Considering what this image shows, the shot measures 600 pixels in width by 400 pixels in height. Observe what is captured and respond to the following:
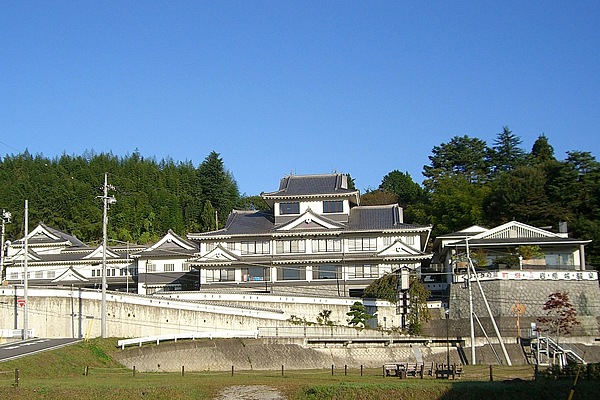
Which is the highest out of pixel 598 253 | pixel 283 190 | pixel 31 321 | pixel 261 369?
pixel 283 190

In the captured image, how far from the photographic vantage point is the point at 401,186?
97.8 m

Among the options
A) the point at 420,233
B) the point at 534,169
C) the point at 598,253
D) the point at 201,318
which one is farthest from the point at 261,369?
the point at 534,169

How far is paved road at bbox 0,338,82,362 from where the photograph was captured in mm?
31861

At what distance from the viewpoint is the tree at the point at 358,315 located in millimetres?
46750

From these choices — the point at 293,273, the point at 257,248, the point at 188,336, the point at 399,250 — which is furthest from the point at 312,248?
the point at 188,336

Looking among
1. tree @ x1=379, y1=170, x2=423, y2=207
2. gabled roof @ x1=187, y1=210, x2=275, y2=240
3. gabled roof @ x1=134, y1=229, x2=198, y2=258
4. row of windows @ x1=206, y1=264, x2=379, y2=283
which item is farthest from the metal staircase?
tree @ x1=379, y1=170, x2=423, y2=207

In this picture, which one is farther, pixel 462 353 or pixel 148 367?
pixel 462 353

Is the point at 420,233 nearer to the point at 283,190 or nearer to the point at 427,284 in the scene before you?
the point at 427,284

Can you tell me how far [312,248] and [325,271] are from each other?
2.21 metres

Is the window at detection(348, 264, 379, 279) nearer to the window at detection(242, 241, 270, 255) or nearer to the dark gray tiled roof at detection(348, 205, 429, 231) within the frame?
the dark gray tiled roof at detection(348, 205, 429, 231)

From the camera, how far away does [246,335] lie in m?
41.2

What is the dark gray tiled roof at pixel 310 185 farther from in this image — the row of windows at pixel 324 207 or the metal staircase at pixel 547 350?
the metal staircase at pixel 547 350

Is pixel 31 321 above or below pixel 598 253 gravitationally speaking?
below

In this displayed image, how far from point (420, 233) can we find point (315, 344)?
17.9 metres
